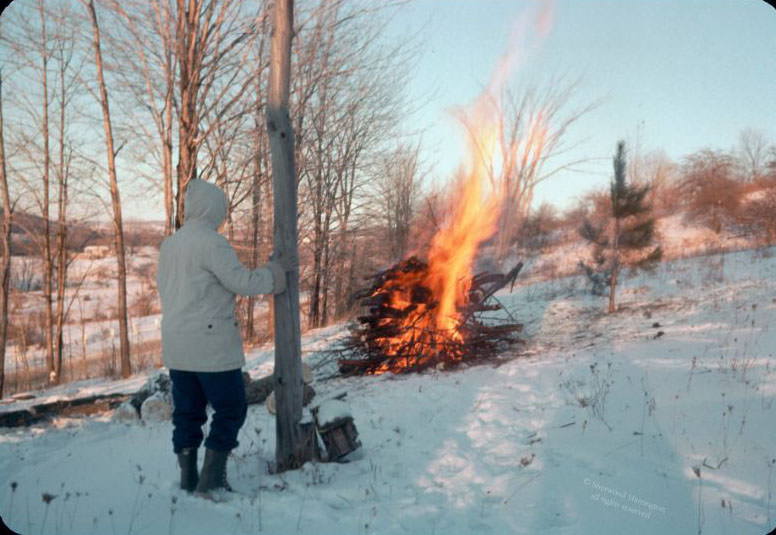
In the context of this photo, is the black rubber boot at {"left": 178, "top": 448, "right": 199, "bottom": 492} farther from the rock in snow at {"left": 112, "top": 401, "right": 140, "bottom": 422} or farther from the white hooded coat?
the rock in snow at {"left": 112, "top": 401, "right": 140, "bottom": 422}

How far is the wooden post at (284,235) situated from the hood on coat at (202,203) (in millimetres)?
565

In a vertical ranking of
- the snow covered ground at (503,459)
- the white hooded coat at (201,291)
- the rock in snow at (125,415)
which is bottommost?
the rock in snow at (125,415)

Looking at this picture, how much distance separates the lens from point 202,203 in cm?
300

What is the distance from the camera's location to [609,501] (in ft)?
9.07

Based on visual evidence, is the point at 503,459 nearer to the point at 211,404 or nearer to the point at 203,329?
the point at 211,404

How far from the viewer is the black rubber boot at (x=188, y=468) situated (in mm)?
3066

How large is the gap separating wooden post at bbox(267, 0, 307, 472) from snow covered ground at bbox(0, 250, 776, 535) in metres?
0.30

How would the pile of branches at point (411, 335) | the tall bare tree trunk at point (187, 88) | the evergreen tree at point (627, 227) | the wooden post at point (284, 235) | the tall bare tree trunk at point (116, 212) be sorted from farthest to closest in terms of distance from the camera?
the tall bare tree trunk at point (116, 212), the evergreen tree at point (627, 227), the tall bare tree trunk at point (187, 88), the pile of branches at point (411, 335), the wooden post at point (284, 235)

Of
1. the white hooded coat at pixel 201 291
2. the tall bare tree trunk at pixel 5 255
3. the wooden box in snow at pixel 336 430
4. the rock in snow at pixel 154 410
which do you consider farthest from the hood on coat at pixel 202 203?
the tall bare tree trunk at pixel 5 255

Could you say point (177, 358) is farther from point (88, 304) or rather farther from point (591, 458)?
point (88, 304)

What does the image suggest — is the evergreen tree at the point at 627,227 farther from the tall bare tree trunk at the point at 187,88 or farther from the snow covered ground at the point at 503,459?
the tall bare tree trunk at the point at 187,88

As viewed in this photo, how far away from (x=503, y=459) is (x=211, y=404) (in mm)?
2283

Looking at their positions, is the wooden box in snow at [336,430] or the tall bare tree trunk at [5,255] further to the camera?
the tall bare tree trunk at [5,255]

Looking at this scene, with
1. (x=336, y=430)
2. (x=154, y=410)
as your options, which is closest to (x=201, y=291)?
(x=336, y=430)
